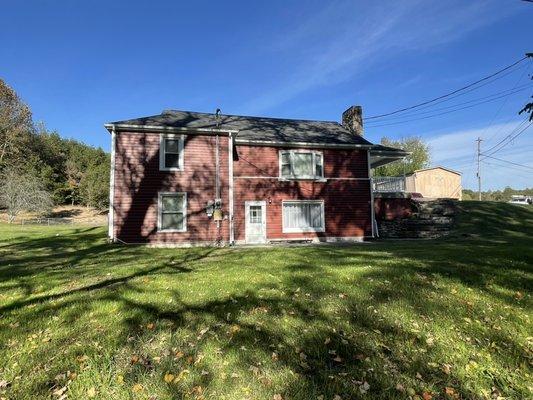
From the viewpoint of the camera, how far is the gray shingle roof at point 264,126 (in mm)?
18828

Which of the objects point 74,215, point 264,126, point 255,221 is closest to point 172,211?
point 255,221

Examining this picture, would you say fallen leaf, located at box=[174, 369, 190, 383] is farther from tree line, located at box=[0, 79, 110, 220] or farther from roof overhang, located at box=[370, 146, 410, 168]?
tree line, located at box=[0, 79, 110, 220]

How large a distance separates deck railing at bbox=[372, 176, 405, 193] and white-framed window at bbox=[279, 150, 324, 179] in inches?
223

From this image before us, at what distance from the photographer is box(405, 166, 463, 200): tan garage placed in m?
49.3

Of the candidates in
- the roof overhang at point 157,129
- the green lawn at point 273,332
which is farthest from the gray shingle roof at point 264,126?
the green lawn at point 273,332

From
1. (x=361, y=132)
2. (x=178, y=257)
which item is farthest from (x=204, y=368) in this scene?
(x=361, y=132)

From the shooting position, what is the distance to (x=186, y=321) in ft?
18.5

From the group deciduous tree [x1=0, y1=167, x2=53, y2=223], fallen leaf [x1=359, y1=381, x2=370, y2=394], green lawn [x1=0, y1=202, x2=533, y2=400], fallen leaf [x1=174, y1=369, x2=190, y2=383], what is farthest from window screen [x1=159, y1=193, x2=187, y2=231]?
deciduous tree [x1=0, y1=167, x2=53, y2=223]

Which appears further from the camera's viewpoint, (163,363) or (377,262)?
(377,262)

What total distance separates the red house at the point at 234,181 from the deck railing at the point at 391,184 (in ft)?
8.22

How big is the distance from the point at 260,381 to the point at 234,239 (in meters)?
15.0

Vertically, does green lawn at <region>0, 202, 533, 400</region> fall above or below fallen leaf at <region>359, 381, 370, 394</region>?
above

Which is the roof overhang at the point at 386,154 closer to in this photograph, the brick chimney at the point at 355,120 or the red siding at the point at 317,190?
the red siding at the point at 317,190

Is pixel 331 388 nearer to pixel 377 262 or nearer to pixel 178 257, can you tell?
pixel 377 262
